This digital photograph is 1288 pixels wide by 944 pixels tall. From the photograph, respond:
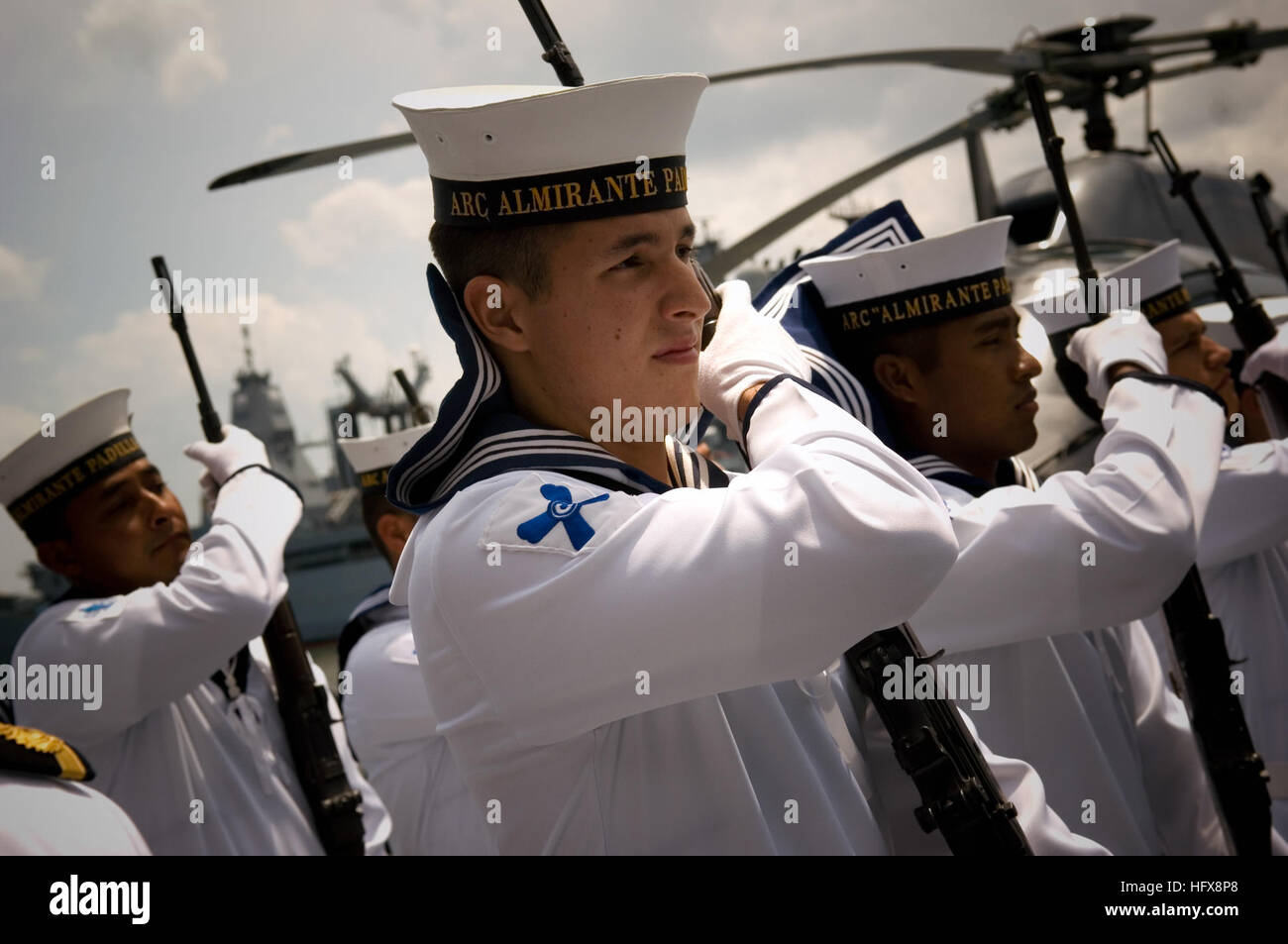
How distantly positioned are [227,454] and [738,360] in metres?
2.46

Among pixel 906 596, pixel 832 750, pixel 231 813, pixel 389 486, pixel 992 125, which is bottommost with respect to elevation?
pixel 231 813

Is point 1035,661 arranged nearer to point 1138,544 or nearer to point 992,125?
point 1138,544

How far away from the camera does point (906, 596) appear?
1442 millimetres

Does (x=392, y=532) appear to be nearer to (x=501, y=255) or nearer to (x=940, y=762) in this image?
(x=501, y=255)

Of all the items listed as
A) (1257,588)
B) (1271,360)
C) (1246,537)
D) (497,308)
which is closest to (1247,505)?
(1246,537)

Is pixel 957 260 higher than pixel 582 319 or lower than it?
higher

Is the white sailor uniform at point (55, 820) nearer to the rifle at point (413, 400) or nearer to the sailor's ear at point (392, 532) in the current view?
the sailor's ear at point (392, 532)

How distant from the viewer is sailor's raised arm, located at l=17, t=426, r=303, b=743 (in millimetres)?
3232

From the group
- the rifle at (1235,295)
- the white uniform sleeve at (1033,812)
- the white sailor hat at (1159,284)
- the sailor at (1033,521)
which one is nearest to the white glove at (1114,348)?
the sailor at (1033,521)

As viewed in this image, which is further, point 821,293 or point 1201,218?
point 1201,218

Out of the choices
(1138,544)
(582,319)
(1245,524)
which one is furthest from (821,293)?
(1245,524)

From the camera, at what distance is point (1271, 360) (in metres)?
4.50

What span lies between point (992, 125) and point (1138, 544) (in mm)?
6564

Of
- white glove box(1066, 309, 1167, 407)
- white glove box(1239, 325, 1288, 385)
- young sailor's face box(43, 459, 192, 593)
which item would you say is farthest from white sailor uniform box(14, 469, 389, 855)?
white glove box(1239, 325, 1288, 385)
